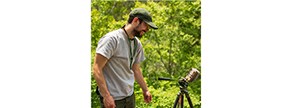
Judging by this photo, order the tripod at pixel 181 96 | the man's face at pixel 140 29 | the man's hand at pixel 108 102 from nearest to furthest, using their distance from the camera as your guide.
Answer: the man's hand at pixel 108 102, the man's face at pixel 140 29, the tripod at pixel 181 96

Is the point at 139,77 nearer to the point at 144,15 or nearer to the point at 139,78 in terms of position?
the point at 139,78

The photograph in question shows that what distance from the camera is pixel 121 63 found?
9.80ft

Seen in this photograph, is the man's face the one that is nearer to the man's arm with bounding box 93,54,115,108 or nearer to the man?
the man

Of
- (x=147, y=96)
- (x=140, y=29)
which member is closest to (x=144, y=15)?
(x=140, y=29)

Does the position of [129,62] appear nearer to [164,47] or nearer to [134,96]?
[134,96]

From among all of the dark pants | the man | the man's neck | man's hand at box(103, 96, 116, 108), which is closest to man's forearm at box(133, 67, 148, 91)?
the man

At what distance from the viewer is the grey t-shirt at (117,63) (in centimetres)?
290

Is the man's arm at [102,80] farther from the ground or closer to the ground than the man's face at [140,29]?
closer to the ground

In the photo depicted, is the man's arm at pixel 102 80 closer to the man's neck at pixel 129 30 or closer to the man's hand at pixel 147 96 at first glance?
the man's neck at pixel 129 30

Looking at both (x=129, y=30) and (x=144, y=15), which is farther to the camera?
(x=144, y=15)

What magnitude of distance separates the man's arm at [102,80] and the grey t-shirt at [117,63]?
0.04m

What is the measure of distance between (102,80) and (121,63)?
0.20 m

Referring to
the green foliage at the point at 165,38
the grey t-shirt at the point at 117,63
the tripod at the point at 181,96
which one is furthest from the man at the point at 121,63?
the tripod at the point at 181,96
